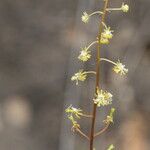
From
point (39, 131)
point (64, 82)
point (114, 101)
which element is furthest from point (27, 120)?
point (114, 101)

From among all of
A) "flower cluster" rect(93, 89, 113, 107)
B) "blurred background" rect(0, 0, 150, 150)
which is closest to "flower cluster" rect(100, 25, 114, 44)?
"flower cluster" rect(93, 89, 113, 107)

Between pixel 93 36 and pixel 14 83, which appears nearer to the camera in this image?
pixel 93 36

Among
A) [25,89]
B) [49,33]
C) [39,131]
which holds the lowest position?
[39,131]

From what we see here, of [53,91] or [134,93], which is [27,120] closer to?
[53,91]

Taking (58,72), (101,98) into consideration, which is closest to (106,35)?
(101,98)

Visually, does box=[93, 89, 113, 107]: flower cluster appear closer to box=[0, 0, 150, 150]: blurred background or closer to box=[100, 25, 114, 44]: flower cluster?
box=[100, 25, 114, 44]: flower cluster

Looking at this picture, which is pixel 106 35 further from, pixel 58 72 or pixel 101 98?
pixel 58 72

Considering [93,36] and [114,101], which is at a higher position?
[93,36]

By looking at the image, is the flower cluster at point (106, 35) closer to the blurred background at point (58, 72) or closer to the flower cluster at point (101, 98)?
the flower cluster at point (101, 98)
